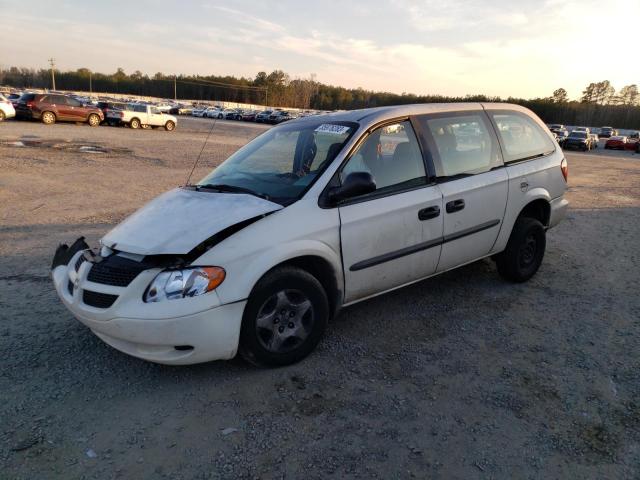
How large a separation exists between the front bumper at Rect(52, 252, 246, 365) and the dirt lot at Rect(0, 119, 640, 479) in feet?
0.93

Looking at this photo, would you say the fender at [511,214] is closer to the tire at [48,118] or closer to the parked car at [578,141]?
the tire at [48,118]

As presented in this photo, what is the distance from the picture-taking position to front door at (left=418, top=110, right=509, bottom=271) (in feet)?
13.4

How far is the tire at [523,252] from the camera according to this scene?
15.9 feet

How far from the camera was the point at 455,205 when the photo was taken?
4.06 meters

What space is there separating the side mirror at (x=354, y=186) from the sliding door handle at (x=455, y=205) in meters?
0.95

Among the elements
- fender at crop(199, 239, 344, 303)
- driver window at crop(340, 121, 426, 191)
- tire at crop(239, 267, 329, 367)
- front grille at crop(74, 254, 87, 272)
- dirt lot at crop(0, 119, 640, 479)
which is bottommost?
dirt lot at crop(0, 119, 640, 479)

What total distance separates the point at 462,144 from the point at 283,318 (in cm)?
237

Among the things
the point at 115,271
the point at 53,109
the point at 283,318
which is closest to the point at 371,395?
the point at 283,318

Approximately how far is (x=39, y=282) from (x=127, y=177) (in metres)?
6.94

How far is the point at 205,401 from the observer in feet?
9.71

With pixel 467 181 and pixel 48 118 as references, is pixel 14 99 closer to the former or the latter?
pixel 48 118

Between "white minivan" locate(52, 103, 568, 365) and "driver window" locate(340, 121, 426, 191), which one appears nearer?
"white minivan" locate(52, 103, 568, 365)

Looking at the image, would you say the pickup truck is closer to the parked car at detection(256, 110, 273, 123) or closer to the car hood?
the parked car at detection(256, 110, 273, 123)

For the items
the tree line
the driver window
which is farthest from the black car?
the tree line
